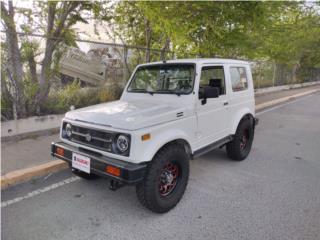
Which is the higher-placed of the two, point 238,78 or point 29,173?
point 238,78

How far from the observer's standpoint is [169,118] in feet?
9.95

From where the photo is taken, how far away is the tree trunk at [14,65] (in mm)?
5004

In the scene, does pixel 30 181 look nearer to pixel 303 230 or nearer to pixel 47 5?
pixel 303 230

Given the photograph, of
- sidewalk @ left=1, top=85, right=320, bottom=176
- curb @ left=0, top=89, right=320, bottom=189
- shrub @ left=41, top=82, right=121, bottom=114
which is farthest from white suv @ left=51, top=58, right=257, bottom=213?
shrub @ left=41, top=82, right=121, bottom=114

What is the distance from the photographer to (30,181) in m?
3.73

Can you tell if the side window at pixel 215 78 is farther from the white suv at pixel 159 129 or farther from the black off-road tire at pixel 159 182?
the black off-road tire at pixel 159 182

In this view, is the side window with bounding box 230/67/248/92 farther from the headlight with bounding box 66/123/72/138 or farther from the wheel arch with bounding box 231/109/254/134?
the headlight with bounding box 66/123/72/138

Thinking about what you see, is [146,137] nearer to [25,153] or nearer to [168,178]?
[168,178]

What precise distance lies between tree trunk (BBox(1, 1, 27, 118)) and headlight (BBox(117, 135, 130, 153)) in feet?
11.8

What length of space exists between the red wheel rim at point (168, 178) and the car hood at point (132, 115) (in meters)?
0.58

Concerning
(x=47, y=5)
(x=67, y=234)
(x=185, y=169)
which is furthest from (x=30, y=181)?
(x=47, y=5)

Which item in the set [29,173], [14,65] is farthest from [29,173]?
[14,65]

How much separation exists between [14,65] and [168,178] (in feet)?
13.4

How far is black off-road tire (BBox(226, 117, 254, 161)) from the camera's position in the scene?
4415mm
